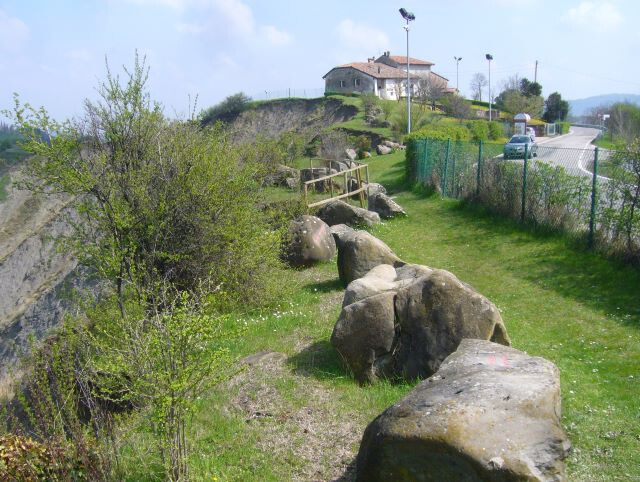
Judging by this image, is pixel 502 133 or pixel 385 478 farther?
pixel 502 133

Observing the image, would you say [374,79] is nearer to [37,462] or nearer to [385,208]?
[385,208]

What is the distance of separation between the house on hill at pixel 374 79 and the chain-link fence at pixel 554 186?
60499 millimetres

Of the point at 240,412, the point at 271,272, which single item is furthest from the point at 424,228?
the point at 240,412

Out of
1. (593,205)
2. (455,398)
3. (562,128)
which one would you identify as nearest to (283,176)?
(593,205)

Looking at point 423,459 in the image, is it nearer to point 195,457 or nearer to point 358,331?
point 195,457

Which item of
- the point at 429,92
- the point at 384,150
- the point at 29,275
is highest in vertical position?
the point at 429,92

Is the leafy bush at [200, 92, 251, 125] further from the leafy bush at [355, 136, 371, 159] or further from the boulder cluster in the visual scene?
the boulder cluster

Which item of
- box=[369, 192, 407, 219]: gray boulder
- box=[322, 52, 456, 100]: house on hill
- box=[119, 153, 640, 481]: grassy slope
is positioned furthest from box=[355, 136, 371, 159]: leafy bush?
box=[322, 52, 456, 100]: house on hill

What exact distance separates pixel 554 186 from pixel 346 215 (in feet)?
20.0

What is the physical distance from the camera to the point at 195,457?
652 centimetres

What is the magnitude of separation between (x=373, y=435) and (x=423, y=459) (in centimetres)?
52

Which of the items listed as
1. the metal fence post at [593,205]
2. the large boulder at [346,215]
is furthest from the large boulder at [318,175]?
the metal fence post at [593,205]

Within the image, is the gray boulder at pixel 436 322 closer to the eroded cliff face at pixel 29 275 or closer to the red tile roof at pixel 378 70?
the eroded cliff face at pixel 29 275

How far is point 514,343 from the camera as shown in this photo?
9.57 metres
